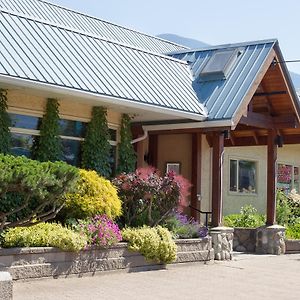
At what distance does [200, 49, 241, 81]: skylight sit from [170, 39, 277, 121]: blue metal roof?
11 cm

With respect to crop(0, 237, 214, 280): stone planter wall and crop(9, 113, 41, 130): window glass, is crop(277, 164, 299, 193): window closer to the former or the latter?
crop(0, 237, 214, 280): stone planter wall

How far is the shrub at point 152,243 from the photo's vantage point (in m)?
12.4

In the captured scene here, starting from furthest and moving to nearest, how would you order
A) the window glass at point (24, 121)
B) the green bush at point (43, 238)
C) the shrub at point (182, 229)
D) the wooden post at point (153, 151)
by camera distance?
the wooden post at point (153, 151), the shrub at point (182, 229), the window glass at point (24, 121), the green bush at point (43, 238)

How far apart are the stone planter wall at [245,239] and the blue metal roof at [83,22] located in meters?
8.94

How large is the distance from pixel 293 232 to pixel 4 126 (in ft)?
34.1

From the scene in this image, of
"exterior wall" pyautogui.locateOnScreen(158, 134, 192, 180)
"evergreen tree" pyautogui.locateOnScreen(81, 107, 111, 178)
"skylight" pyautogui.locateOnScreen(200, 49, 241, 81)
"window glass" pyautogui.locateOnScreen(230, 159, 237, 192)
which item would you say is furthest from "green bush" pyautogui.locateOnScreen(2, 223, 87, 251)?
"window glass" pyautogui.locateOnScreen(230, 159, 237, 192)

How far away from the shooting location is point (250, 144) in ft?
64.8

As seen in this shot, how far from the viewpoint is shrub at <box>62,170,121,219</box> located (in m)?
12.4

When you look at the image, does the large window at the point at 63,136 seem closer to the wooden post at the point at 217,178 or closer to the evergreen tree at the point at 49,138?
the evergreen tree at the point at 49,138

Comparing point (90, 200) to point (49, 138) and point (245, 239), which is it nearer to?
point (49, 138)

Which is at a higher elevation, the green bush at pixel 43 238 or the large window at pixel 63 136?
the large window at pixel 63 136

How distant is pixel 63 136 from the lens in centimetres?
1437

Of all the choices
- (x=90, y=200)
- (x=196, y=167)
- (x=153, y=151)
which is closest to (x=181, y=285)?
(x=90, y=200)

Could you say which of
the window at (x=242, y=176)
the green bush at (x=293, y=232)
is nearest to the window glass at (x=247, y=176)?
the window at (x=242, y=176)
